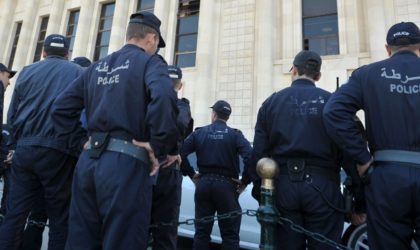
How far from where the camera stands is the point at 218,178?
4816mm

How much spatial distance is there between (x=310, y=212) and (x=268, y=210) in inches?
15.1

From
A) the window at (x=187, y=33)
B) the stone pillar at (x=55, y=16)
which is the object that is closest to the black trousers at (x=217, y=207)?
the window at (x=187, y=33)

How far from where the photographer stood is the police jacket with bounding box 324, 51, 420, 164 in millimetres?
2418

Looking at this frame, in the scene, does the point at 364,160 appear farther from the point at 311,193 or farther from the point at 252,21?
the point at 252,21

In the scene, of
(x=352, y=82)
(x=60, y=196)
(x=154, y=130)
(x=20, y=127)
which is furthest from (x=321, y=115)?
(x=20, y=127)

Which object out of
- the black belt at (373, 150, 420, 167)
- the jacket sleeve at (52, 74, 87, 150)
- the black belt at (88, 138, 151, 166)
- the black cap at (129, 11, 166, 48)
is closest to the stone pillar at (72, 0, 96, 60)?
the jacket sleeve at (52, 74, 87, 150)

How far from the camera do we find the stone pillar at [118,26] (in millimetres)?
17438

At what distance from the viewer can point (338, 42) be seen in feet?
42.5

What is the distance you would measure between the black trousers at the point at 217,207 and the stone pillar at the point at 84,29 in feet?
52.1

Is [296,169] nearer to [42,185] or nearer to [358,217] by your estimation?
[358,217]

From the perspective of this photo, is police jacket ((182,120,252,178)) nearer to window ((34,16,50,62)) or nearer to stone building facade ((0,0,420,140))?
stone building facade ((0,0,420,140))

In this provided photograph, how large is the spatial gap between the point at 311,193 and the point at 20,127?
2.97 meters

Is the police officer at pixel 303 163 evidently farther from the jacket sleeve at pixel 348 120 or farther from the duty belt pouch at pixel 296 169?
the jacket sleeve at pixel 348 120

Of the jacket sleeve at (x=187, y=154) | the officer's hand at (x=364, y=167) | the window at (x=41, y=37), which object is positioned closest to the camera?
the officer's hand at (x=364, y=167)
